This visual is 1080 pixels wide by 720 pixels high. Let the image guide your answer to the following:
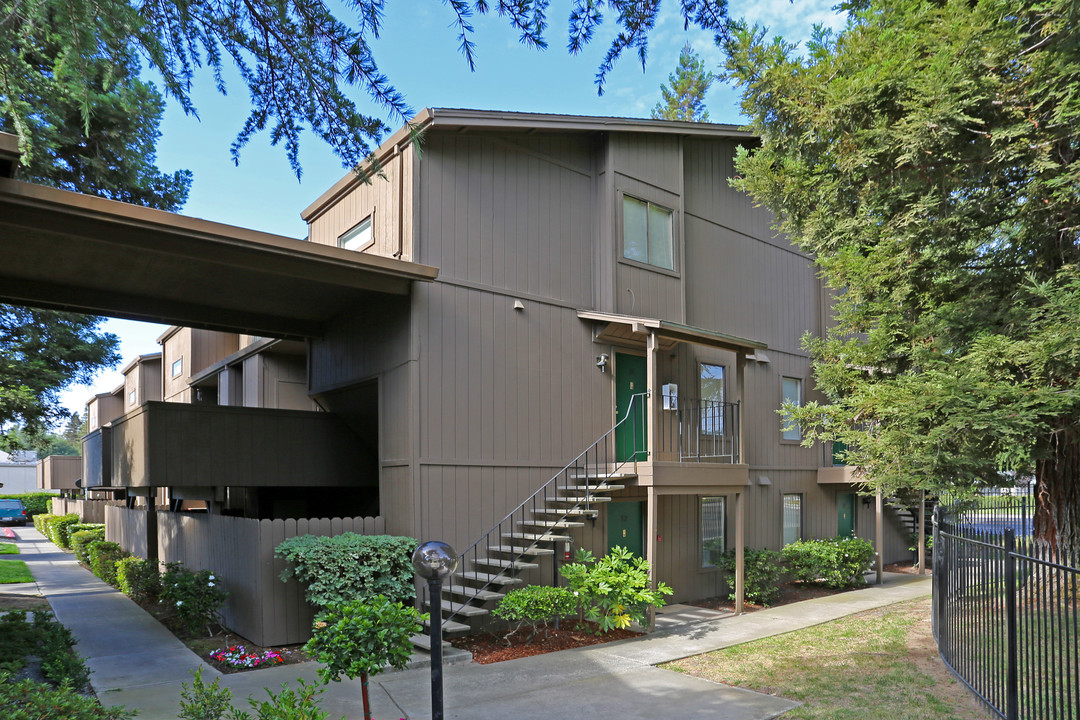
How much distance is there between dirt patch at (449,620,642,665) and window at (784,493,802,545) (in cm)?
677

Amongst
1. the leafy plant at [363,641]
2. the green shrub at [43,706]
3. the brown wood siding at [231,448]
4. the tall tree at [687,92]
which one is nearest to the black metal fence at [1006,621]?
the leafy plant at [363,641]

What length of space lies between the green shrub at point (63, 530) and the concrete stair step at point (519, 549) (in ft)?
62.0

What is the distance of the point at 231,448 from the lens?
1116 cm

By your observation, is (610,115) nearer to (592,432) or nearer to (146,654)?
(592,432)

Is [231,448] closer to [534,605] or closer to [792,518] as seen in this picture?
[534,605]

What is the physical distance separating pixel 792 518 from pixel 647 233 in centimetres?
715

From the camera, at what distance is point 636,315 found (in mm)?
12227

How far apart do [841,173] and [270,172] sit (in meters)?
7.85

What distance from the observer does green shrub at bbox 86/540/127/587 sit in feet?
49.1

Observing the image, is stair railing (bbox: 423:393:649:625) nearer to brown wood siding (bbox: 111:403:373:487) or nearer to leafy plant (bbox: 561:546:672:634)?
leafy plant (bbox: 561:546:672:634)

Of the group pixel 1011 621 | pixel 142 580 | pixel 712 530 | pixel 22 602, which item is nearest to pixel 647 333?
pixel 712 530

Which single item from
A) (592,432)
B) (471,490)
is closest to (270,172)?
(471,490)

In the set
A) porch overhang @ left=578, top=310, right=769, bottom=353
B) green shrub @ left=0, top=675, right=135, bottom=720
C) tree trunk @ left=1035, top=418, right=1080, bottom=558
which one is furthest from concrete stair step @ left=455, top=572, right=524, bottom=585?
tree trunk @ left=1035, top=418, right=1080, bottom=558

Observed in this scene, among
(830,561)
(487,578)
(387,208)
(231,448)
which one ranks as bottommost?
(830,561)
